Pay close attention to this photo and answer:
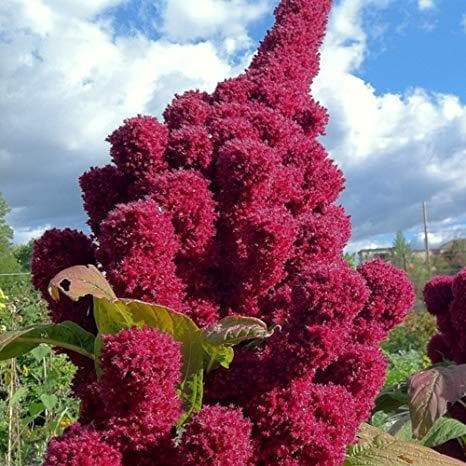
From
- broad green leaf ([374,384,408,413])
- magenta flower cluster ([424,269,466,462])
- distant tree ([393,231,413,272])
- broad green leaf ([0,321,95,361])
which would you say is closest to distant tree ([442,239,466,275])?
distant tree ([393,231,413,272])

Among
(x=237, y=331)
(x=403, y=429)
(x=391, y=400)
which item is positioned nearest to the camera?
(x=237, y=331)

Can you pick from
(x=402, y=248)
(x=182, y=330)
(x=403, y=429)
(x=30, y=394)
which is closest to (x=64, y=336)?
(x=182, y=330)

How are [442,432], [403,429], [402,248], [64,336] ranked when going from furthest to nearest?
[402,248], [403,429], [442,432], [64,336]

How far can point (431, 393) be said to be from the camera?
1909 mm

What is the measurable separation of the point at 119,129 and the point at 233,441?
2.19ft

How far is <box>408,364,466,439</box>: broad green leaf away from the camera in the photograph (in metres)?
1.85

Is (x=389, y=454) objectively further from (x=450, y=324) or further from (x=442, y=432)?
(x=450, y=324)

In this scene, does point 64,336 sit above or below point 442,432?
above

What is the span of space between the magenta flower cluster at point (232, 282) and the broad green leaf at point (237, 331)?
7cm

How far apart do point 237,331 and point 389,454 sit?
0.45 meters

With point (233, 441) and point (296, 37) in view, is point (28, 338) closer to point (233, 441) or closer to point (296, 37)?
point (233, 441)

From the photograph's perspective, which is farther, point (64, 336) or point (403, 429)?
point (403, 429)

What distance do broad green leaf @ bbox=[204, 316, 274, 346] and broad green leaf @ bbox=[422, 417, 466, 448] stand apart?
2.31 ft

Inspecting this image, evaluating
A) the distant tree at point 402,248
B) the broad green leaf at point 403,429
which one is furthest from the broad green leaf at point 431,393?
the distant tree at point 402,248
